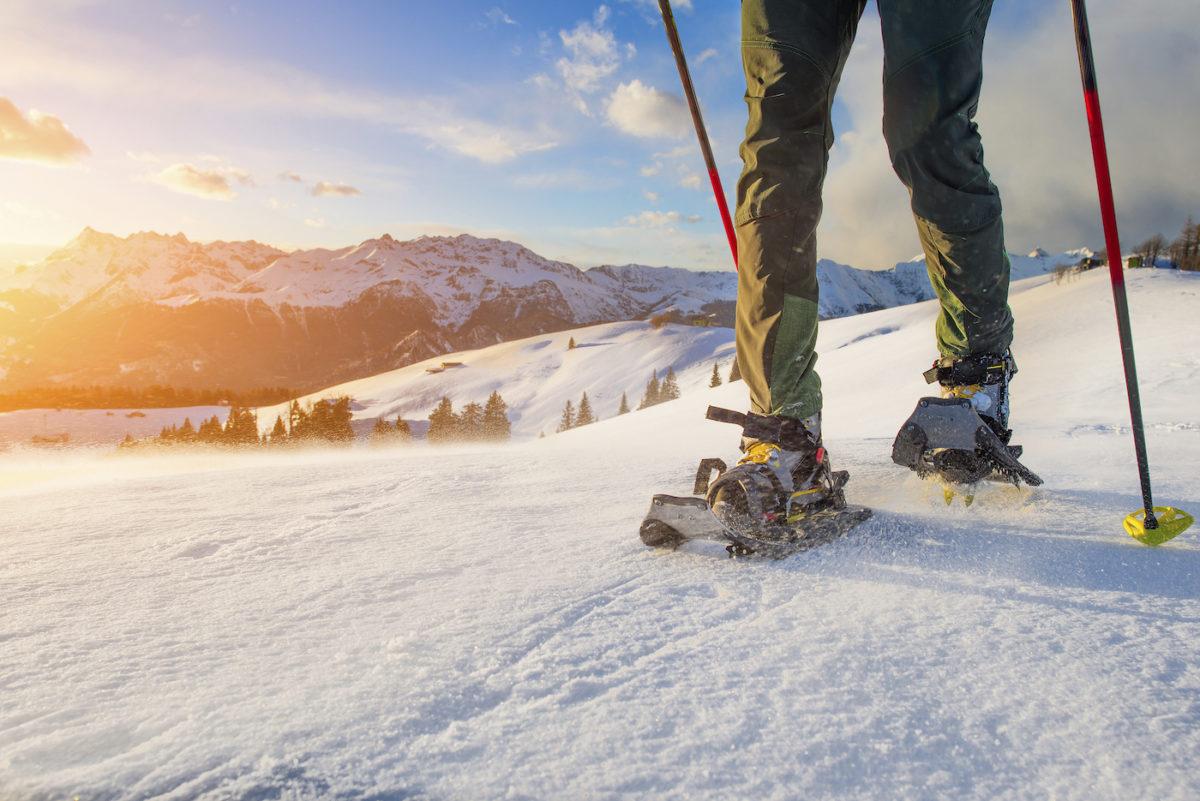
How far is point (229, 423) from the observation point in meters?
49.5

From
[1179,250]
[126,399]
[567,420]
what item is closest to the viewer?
[1179,250]

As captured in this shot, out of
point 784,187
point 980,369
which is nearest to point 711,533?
point 784,187

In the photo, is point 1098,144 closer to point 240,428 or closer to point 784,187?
point 784,187

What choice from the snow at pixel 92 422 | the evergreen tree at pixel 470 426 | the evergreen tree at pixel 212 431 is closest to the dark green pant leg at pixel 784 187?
the evergreen tree at pixel 470 426

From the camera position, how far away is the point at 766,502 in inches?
63.5

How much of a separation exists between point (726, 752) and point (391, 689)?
1.52 feet

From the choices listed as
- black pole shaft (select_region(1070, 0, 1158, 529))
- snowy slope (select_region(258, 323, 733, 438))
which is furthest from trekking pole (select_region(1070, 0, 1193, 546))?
snowy slope (select_region(258, 323, 733, 438))

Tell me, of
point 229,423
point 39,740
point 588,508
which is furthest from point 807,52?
point 229,423

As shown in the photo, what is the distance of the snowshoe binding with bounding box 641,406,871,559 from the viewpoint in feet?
5.03

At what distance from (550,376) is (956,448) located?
314 feet

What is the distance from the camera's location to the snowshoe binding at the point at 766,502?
153 cm

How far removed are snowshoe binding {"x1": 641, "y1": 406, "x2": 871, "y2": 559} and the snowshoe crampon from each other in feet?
0.83

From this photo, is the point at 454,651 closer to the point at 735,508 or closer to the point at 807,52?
the point at 735,508

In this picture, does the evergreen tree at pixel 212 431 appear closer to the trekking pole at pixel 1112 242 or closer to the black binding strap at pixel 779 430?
the black binding strap at pixel 779 430
